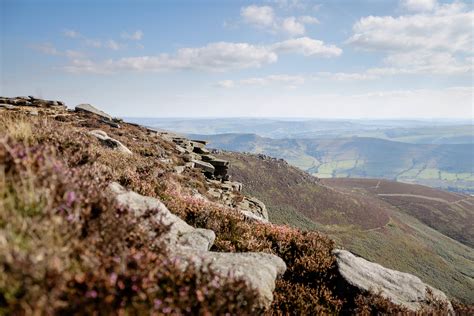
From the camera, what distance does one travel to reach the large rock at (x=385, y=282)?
805cm

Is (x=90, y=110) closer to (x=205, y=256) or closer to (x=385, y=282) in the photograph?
(x=205, y=256)

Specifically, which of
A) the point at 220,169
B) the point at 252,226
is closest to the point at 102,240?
the point at 252,226

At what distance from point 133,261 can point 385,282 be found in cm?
747

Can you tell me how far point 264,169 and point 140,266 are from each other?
152586 millimetres

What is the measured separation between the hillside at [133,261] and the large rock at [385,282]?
4 centimetres

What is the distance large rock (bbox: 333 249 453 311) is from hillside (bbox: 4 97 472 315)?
37mm

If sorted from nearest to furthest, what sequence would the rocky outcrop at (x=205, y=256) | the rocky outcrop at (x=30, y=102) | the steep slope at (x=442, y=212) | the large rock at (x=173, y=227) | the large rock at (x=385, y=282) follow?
the rocky outcrop at (x=205, y=256), the large rock at (x=173, y=227), the large rock at (x=385, y=282), the rocky outcrop at (x=30, y=102), the steep slope at (x=442, y=212)

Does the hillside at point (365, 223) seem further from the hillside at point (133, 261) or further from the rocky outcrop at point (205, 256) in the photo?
the rocky outcrop at point (205, 256)

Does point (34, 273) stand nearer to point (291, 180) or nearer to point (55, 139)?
point (55, 139)

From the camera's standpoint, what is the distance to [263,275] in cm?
583

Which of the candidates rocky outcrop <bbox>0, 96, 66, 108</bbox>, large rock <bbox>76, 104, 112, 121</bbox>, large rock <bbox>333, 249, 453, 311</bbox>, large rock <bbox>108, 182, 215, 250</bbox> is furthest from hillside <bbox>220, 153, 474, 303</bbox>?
large rock <bbox>108, 182, 215, 250</bbox>

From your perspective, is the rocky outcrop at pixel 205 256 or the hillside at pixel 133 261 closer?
the hillside at pixel 133 261

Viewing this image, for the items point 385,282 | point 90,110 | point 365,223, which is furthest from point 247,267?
point 365,223

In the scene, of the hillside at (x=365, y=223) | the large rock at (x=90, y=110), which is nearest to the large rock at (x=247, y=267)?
the large rock at (x=90, y=110)
